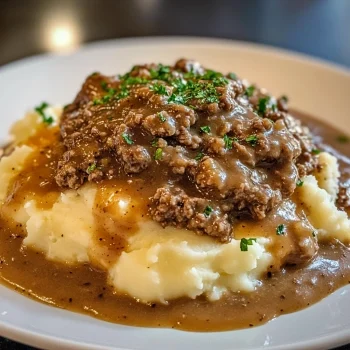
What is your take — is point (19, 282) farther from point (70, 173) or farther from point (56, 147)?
point (56, 147)

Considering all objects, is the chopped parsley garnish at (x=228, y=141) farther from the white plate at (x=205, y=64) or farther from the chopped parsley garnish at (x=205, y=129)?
the white plate at (x=205, y=64)

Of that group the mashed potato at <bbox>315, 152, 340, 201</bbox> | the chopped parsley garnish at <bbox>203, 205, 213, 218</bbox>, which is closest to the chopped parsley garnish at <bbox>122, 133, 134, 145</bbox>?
the chopped parsley garnish at <bbox>203, 205, 213, 218</bbox>

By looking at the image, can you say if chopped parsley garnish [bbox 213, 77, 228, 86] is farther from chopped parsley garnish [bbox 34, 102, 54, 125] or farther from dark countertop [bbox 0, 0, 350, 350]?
dark countertop [bbox 0, 0, 350, 350]

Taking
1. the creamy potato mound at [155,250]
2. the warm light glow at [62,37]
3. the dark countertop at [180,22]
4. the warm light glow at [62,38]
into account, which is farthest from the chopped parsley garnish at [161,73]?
the warm light glow at [62,37]

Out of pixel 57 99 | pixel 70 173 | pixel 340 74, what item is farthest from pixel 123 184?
pixel 340 74

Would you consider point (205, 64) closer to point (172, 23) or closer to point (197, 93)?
point (172, 23)
